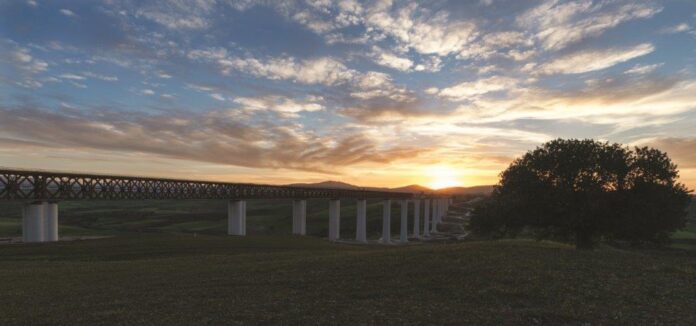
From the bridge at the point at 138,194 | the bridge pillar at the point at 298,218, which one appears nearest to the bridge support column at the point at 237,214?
the bridge at the point at 138,194

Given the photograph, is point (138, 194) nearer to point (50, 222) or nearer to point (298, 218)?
point (50, 222)

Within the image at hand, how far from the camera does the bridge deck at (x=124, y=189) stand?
205 feet

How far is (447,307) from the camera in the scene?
16078mm

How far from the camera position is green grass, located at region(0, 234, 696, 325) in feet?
50.4

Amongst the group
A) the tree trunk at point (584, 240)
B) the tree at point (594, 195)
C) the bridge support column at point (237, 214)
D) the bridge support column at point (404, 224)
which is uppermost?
the tree at point (594, 195)

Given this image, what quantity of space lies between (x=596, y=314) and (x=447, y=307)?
505cm

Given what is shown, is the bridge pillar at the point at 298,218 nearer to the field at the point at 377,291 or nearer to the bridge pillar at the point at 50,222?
the bridge pillar at the point at 50,222

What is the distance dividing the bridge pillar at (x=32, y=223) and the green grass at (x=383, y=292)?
36.1 meters

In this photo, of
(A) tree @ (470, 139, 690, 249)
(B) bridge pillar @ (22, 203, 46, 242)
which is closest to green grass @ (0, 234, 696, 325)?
(A) tree @ (470, 139, 690, 249)

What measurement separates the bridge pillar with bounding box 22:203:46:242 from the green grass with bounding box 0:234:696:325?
36082 millimetres

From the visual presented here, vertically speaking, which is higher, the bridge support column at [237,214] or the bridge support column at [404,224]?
the bridge support column at [237,214]

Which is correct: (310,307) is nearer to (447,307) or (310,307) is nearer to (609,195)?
(447,307)

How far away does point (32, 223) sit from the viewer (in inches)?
2430

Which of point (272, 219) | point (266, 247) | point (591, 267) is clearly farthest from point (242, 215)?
point (591, 267)
